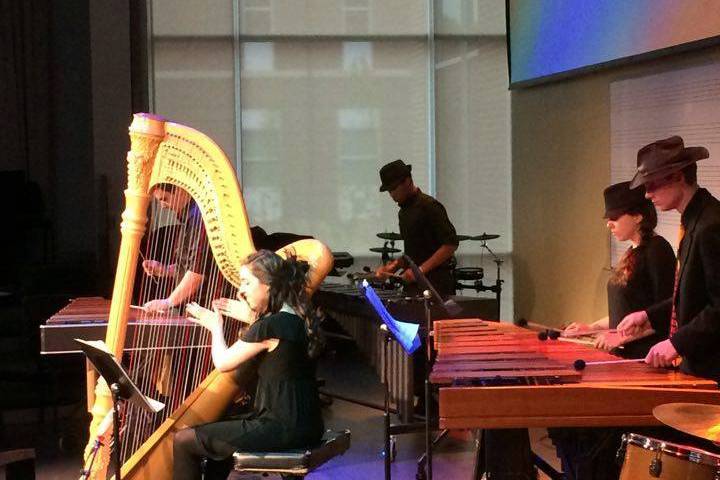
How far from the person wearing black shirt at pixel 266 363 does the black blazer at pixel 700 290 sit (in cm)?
142

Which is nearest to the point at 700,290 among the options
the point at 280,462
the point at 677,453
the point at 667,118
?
the point at 677,453

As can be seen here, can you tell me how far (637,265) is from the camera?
14.1 feet

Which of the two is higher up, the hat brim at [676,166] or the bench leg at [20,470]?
the hat brim at [676,166]

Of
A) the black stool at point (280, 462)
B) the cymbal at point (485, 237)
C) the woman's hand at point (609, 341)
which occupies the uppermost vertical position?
the cymbal at point (485, 237)

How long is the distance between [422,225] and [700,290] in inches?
126

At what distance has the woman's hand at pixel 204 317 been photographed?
3900 mm

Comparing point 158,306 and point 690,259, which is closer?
point 690,259

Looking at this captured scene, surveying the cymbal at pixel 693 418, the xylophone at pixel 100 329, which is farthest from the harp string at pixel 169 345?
the cymbal at pixel 693 418

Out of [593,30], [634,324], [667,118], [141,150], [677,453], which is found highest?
[593,30]

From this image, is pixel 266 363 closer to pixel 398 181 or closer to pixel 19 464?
pixel 19 464

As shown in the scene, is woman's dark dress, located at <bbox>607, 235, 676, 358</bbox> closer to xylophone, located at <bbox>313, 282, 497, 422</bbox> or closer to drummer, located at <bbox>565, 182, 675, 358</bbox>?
drummer, located at <bbox>565, 182, 675, 358</bbox>

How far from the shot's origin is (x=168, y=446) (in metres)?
4.10

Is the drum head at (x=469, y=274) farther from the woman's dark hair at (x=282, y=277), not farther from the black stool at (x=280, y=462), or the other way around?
the black stool at (x=280, y=462)

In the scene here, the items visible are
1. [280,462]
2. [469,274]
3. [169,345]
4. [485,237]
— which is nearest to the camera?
[280,462]
